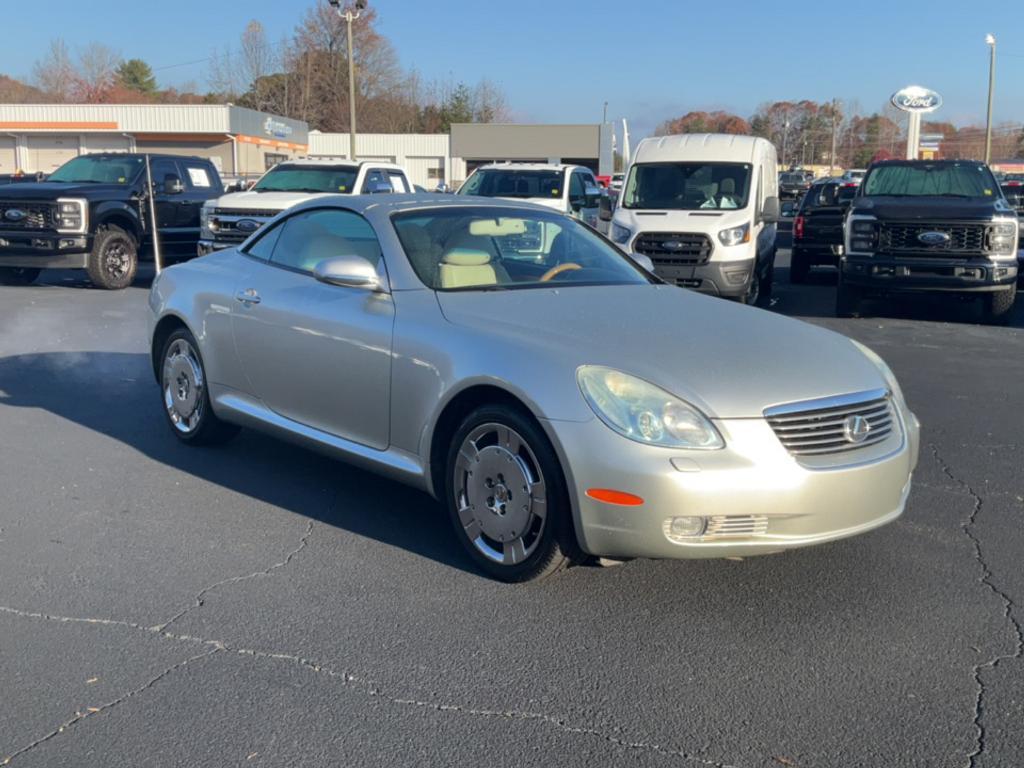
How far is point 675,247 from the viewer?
40.8ft

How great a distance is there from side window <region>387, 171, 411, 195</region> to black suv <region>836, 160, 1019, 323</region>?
6917 mm

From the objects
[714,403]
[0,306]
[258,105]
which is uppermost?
[258,105]

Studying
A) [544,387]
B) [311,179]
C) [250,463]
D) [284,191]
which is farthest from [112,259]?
[544,387]

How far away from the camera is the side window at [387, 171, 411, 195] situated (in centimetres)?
1623

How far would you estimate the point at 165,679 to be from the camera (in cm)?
346

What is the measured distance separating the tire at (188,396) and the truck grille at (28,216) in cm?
925

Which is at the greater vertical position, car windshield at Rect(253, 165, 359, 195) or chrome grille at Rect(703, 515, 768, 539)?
car windshield at Rect(253, 165, 359, 195)

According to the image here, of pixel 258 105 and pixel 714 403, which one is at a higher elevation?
pixel 258 105

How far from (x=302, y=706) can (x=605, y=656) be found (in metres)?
1.05

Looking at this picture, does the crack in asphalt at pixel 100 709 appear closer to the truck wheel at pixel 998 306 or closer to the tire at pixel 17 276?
the truck wheel at pixel 998 306

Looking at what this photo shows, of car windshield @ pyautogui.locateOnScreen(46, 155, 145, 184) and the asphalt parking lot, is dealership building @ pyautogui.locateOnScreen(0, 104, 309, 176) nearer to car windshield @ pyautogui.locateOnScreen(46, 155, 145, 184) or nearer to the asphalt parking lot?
car windshield @ pyautogui.locateOnScreen(46, 155, 145, 184)

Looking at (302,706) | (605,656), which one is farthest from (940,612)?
(302,706)

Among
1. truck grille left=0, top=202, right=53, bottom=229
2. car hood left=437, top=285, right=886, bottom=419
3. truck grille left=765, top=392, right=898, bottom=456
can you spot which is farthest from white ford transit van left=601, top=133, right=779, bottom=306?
truck grille left=765, top=392, right=898, bottom=456

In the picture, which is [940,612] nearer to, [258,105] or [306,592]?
[306,592]
